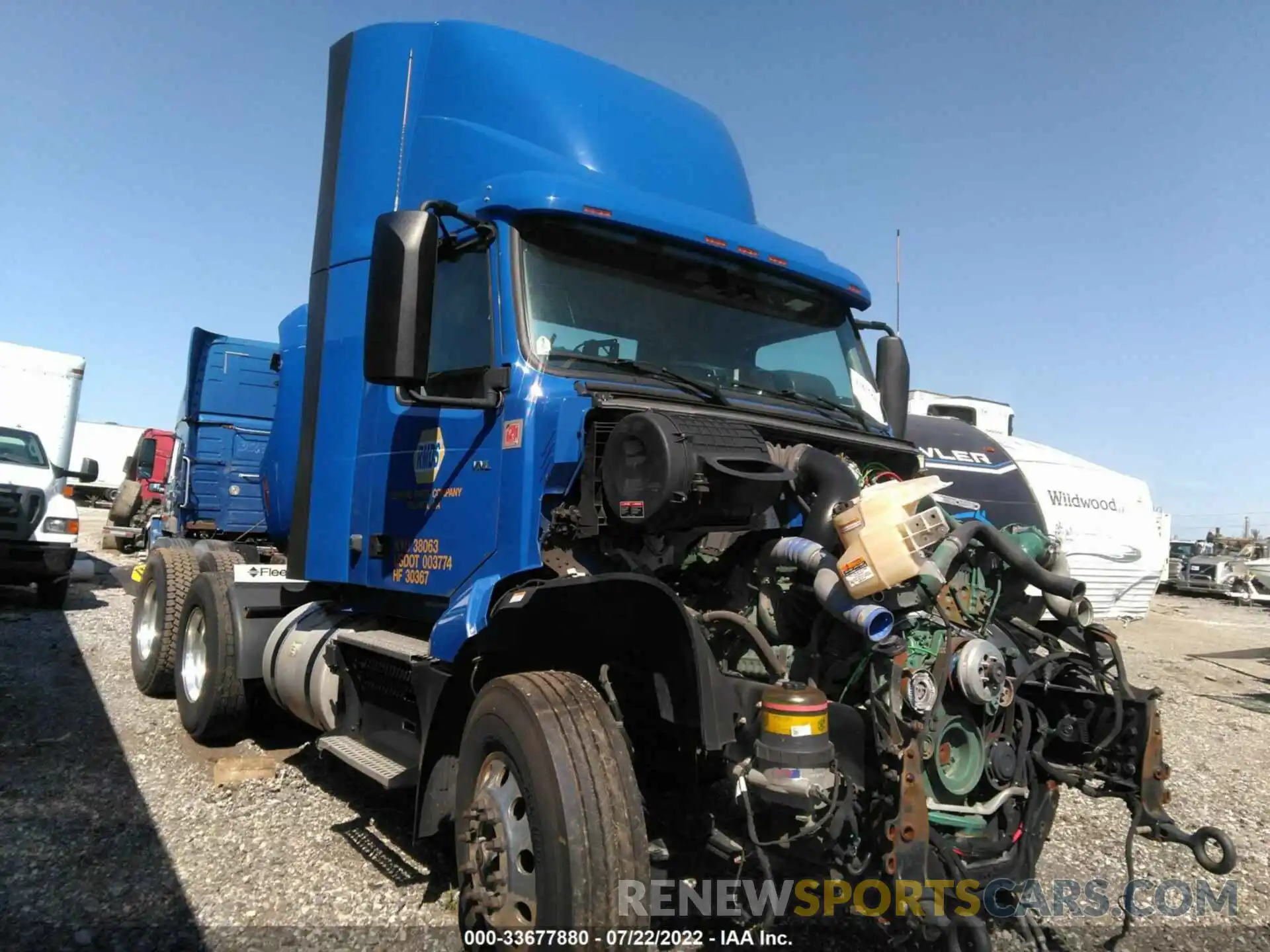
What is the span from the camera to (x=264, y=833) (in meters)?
4.39

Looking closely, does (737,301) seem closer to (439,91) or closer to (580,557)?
(580,557)

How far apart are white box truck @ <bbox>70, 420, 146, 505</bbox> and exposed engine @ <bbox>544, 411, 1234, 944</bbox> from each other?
4063cm

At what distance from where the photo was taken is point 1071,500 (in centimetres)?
1287

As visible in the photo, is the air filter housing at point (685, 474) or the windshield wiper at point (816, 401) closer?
the air filter housing at point (685, 474)

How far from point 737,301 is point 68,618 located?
32.7 feet

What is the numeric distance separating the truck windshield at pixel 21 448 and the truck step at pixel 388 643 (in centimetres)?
922

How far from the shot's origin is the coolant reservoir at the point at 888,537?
2510 mm

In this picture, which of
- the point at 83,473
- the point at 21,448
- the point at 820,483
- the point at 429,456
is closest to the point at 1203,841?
the point at 820,483

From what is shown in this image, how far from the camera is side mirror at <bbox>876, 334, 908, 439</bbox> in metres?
4.60

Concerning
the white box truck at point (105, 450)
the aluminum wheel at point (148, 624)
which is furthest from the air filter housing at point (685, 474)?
the white box truck at point (105, 450)

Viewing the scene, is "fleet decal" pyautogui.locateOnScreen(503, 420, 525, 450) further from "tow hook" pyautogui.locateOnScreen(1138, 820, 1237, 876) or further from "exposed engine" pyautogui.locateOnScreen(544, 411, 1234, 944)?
"tow hook" pyautogui.locateOnScreen(1138, 820, 1237, 876)

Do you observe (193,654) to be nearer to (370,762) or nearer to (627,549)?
(370,762)

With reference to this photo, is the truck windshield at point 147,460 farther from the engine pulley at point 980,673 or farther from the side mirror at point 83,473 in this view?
the engine pulley at point 980,673

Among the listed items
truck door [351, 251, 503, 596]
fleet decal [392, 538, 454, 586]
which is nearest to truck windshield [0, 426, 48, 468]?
truck door [351, 251, 503, 596]
